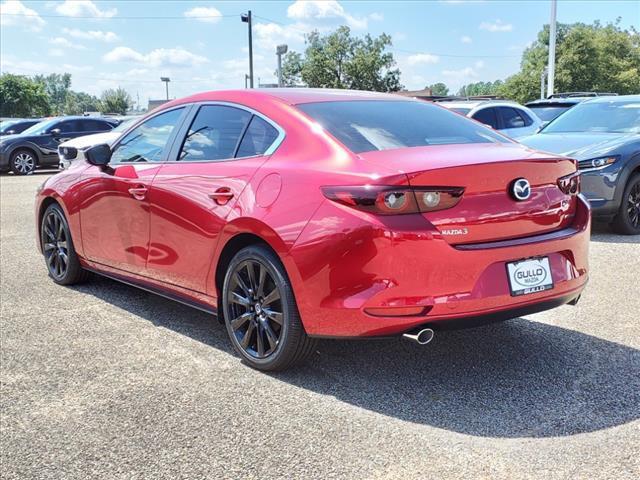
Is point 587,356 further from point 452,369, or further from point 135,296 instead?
point 135,296

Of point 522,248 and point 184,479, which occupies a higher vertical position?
point 522,248

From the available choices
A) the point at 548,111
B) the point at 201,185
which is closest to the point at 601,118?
the point at 201,185

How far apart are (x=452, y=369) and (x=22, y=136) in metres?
18.6

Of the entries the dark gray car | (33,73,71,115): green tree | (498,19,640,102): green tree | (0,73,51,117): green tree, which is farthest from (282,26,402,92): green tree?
(33,73,71,115): green tree

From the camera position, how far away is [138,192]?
4664 millimetres

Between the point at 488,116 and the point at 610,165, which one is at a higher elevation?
the point at 488,116

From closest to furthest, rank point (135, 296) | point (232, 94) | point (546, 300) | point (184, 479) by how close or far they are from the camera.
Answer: point (184, 479) → point (546, 300) → point (232, 94) → point (135, 296)

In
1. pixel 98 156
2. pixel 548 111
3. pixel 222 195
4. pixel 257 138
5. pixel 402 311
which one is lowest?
pixel 402 311

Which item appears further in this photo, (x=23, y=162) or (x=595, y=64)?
(x=595, y=64)

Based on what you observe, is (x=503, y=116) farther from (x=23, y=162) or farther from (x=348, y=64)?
(x=348, y=64)

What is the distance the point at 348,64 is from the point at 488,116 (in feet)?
168

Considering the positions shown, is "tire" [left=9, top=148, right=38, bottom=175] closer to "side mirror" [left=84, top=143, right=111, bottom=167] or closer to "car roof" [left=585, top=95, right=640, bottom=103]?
"car roof" [left=585, top=95, right=640, bottom=103]

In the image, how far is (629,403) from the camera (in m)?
3.34

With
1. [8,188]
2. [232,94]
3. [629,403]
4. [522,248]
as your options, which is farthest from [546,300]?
[8,188]
